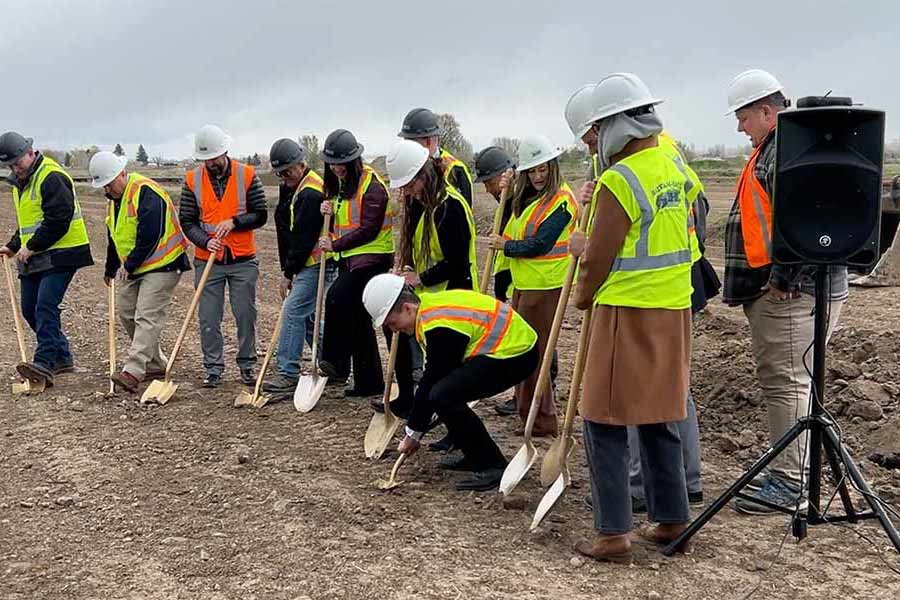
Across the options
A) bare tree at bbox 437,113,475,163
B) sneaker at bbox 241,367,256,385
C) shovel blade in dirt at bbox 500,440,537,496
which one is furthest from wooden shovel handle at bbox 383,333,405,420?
bare tree at bbox 437,113,475,163

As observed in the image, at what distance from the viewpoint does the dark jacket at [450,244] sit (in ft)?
19.8

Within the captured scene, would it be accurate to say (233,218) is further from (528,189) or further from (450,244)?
(528,189)

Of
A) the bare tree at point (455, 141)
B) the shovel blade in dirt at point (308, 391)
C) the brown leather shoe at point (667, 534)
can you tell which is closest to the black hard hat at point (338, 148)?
the shovel blade in dirt at point (308, 391)

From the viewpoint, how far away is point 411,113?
6906 millimetres

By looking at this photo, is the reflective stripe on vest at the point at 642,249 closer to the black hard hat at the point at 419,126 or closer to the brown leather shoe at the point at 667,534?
the brown leather shoe at the point at 667,534

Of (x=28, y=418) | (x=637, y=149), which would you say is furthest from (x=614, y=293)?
(x=28, y=418)

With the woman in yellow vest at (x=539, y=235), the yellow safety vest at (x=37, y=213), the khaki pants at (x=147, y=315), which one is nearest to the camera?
the woman in yellow vest at (x=539, y=235)

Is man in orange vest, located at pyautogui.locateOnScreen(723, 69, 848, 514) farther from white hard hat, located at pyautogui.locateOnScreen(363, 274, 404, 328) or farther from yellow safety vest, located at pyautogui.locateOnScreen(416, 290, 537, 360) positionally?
white hard hat, located at pyautogui.locateOnScreen(363, 274, 404, 328)

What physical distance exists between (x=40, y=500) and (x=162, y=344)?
435 cm

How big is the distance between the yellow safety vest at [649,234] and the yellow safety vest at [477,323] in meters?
1.11

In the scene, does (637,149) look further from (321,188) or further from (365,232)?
(321,188)

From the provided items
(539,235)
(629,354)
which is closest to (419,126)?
(539,235)

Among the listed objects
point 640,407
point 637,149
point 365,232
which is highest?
point 637,149

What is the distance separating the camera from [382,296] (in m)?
5.11
